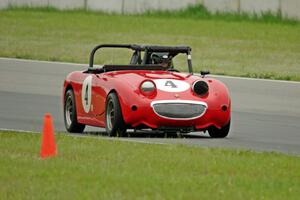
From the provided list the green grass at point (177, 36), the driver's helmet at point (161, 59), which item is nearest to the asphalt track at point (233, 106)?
the driver's helmet at point (161, 59)

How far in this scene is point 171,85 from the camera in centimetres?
1507

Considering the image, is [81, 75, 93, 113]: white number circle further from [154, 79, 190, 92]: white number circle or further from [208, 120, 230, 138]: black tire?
[208, 120, 230, 138]: black tire

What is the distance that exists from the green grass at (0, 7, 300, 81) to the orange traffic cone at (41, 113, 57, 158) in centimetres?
1337

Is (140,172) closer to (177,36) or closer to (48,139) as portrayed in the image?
(48,139)

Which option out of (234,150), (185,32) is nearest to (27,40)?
(185,32)

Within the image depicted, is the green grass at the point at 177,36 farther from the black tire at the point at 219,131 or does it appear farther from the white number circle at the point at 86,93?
the black tire at the point at 219,131

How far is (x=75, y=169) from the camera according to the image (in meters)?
11.3

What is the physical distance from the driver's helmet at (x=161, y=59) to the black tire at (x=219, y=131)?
3.99 ft

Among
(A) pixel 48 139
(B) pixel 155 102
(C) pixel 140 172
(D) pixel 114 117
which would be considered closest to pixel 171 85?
(B) pixel 155 102

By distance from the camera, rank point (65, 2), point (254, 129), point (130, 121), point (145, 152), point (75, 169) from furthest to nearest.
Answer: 1. point (65, 2)
2. point (254, 129)
3. point (130, 121)
4. point (145, 152)
5. point (75, 169)

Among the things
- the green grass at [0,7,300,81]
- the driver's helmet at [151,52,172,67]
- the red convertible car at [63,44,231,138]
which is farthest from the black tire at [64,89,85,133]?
the green grass at [0,7,300,81]

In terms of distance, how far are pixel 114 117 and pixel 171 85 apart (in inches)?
29.1

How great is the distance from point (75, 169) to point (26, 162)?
620mm

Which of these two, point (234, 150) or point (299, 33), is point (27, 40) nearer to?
point (299, 33)
